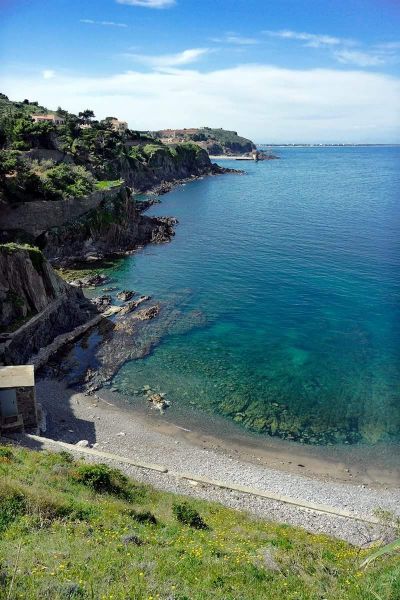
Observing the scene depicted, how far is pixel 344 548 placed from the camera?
17234 mm

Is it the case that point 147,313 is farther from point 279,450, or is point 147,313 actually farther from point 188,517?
point 188,517

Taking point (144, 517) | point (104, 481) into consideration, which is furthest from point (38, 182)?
point (144, 517)

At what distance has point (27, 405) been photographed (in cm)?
2608

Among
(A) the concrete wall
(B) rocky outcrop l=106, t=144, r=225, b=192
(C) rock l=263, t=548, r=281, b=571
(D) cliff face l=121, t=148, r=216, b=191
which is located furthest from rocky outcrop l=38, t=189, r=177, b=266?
(C) rock l=263, t=548, r=281, b=571

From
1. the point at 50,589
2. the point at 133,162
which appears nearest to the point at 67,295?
the point at 50,589

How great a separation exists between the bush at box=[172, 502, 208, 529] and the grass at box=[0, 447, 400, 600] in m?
0.04

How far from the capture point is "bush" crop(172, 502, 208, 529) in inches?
672

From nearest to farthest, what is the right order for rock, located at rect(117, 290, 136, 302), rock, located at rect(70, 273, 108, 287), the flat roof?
1. the flat roof
2. rock, located at rect(117, 290, 136, 302)
3. rock, located at rect(70, 273, 108, 287)

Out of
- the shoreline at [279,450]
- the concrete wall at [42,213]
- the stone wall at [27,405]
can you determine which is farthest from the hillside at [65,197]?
the shoreline at [279,450]

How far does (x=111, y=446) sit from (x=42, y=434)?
14.2 ft

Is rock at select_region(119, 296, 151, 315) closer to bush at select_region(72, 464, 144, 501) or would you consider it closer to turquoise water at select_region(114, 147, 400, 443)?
turquoise water at select_region(114, 147, 400, 443)

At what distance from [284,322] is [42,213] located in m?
34.8

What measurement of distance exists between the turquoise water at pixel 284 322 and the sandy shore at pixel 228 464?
251 centimetres

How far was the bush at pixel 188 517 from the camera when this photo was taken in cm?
1708
